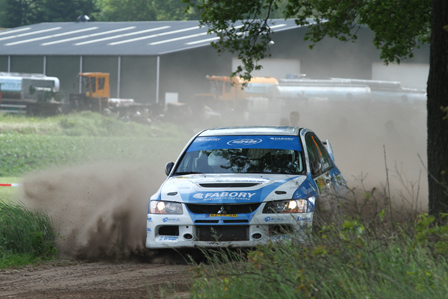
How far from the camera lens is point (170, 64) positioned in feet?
141

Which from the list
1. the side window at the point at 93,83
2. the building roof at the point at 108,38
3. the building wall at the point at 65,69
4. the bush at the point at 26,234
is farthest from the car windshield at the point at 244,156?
the building wall at the point at 65,69

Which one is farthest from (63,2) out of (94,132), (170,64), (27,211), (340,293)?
(340,293)

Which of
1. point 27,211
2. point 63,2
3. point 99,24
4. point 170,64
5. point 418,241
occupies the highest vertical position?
point 63,2

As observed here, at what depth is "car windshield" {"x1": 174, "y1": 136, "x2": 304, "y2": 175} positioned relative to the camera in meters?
7.63

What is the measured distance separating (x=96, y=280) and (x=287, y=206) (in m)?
2.16

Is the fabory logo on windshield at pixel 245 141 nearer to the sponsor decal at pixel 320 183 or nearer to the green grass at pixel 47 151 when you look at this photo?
the sponsor decal at pixel 320 183

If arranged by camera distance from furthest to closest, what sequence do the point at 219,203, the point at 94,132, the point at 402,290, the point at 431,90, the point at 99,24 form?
the point at 99,24 < the point at 94,132 < the point at 219,203 < the point at 431,90 < the point at 402,290

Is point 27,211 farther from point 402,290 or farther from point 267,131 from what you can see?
point 402,290

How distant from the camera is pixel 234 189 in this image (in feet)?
22.2

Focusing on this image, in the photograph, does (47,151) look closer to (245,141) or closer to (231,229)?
(245,141)

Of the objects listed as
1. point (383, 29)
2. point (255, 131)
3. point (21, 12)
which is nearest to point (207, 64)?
point (383, 29)

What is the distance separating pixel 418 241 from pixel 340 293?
2.08 feet

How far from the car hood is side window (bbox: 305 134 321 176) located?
213mm

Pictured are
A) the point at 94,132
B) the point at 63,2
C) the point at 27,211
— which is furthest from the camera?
the point at 63,2
